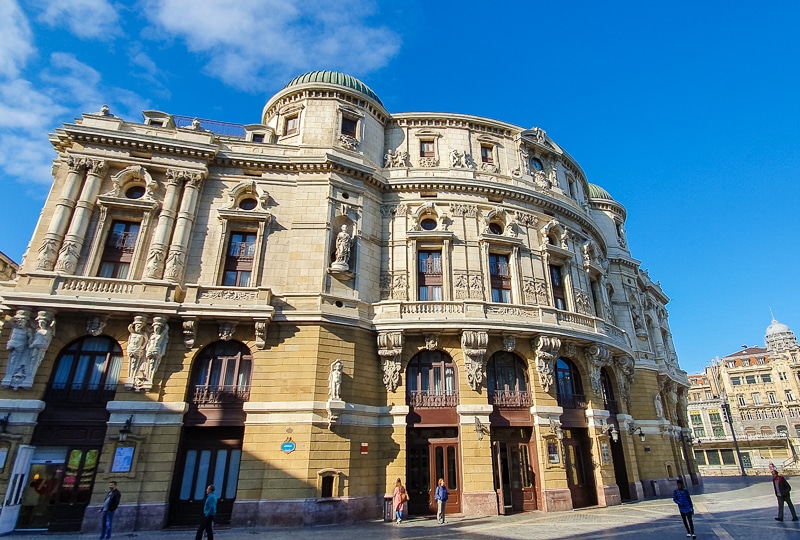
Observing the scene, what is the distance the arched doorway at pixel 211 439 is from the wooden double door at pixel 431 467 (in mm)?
8551

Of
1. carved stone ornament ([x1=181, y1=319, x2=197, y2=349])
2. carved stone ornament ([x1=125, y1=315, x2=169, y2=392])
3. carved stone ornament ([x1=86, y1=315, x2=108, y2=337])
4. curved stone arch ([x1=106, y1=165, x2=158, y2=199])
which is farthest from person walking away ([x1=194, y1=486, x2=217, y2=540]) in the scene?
curved stone arch ([x1=106, y1=165, x2=158, y2=199])

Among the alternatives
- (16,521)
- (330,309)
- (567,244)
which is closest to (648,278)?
(567,244)

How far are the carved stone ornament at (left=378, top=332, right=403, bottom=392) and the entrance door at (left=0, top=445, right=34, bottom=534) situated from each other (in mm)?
15805

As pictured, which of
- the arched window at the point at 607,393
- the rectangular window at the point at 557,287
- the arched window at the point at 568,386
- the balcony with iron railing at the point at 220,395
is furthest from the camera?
the arched window at the point at 607,393

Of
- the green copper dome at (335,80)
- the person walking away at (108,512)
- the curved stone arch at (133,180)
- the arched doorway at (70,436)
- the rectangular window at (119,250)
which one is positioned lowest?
the person walking away at (108,512)

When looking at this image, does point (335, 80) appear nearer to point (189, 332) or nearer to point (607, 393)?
point (189, 332)

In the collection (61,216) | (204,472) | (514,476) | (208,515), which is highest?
(61,216)

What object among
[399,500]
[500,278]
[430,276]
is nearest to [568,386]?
[500,278]

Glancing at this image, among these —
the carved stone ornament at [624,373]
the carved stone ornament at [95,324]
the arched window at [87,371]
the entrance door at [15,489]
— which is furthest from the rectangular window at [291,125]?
the carved stone ornament at [624,373]

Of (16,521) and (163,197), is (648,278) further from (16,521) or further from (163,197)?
(16,521)

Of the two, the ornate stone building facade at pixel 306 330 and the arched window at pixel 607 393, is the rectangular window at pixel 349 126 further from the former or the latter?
the arched window at pixel 607 393

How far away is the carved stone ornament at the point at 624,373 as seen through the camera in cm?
2973

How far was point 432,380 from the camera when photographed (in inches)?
909

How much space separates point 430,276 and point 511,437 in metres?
10.1
